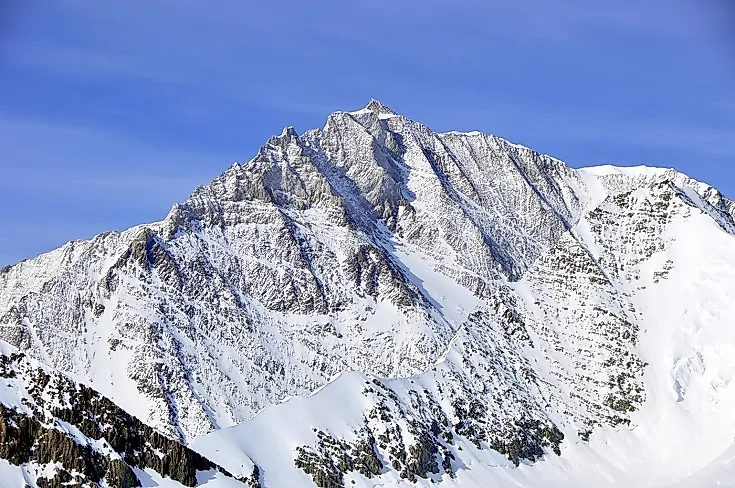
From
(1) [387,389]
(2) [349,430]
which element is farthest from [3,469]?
(1) [387,389]

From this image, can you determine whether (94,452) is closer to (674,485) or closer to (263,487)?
(263,487)

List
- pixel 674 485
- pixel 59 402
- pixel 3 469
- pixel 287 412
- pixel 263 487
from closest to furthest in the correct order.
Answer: pixel 3 469
pixel 59 402
pixel 263 487
pixel 287 412
pixel 674 485

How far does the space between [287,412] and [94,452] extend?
51.6 m

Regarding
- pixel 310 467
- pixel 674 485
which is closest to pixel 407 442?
pixel 310 467

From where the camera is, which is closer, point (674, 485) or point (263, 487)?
point (263, 487)

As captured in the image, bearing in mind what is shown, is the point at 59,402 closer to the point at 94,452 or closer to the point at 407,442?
the point at 94,452

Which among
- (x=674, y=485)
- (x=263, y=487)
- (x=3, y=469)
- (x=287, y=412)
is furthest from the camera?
(x=674, y=485)

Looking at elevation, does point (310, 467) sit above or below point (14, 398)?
below

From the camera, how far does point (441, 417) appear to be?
198125mm

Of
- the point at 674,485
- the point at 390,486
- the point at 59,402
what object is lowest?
the point at 674,485

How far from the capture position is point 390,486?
17362 centimetres

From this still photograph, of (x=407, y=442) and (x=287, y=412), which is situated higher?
(x=287, y=412)

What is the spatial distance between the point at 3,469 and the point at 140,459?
16.9 m

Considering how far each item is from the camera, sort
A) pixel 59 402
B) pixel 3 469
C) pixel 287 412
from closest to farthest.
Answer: pixel 3 469 → pixel 59 402 → pixel 287 412
